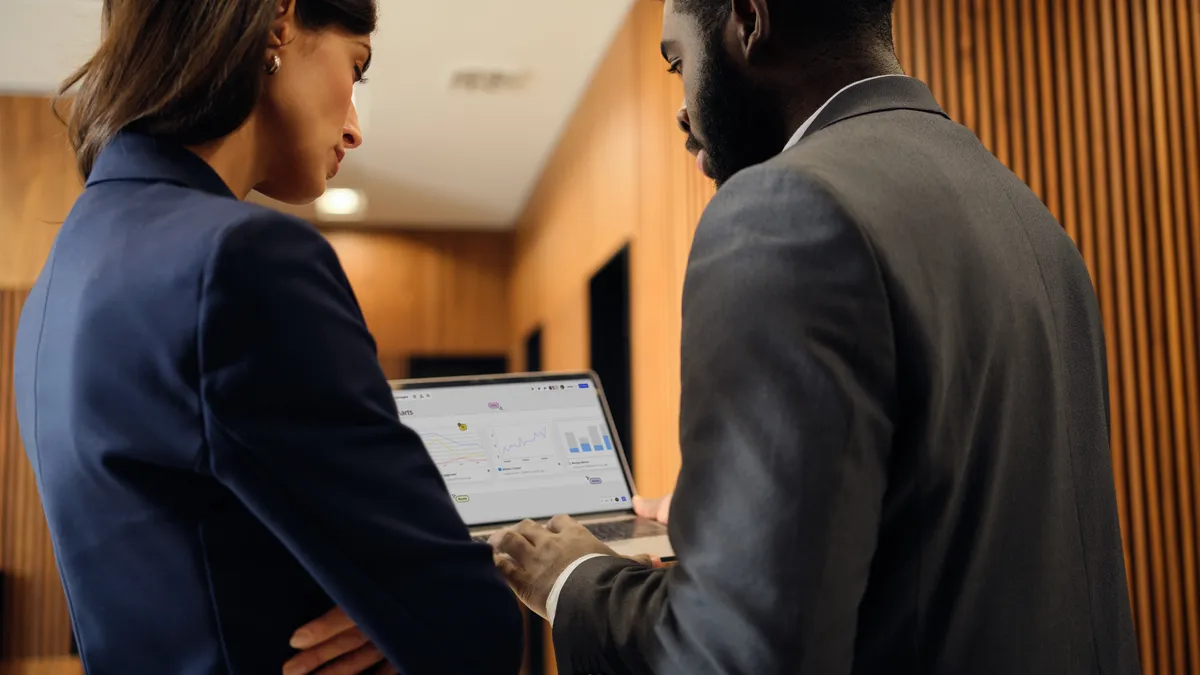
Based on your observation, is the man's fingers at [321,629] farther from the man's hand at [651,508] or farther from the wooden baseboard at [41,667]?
the wooden baseboard at [41,667]

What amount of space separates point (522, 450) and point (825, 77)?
0.70m

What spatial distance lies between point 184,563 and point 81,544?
0.09 metres

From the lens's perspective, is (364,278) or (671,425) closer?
(671,425)

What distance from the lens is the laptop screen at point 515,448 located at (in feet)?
4.45

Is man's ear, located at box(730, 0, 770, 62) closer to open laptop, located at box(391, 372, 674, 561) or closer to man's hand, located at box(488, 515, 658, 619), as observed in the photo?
man's hand, located at box(488, 515, 658, 619)

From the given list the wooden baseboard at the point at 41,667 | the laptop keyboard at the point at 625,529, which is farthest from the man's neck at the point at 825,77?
the wooden baseboard at the point at 41,667

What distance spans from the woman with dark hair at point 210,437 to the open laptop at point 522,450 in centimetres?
55

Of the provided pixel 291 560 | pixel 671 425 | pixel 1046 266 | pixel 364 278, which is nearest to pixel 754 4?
pixel 1046 266

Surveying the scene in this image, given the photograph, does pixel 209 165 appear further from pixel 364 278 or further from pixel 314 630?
pixel 364 278

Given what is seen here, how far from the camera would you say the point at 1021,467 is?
802mm

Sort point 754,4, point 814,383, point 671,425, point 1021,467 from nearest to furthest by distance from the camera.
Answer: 1. point 814,383
2. point 1021,467
3. point 754,4
4. point 671,425

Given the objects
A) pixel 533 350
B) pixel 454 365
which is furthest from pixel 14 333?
pixel 454 365

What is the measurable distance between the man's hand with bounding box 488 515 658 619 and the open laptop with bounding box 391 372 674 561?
12.2 inches

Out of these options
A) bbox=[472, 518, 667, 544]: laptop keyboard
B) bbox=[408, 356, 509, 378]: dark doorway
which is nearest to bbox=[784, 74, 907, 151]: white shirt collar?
bbox=[472, 518, 667, 544]: laptop keyboard
